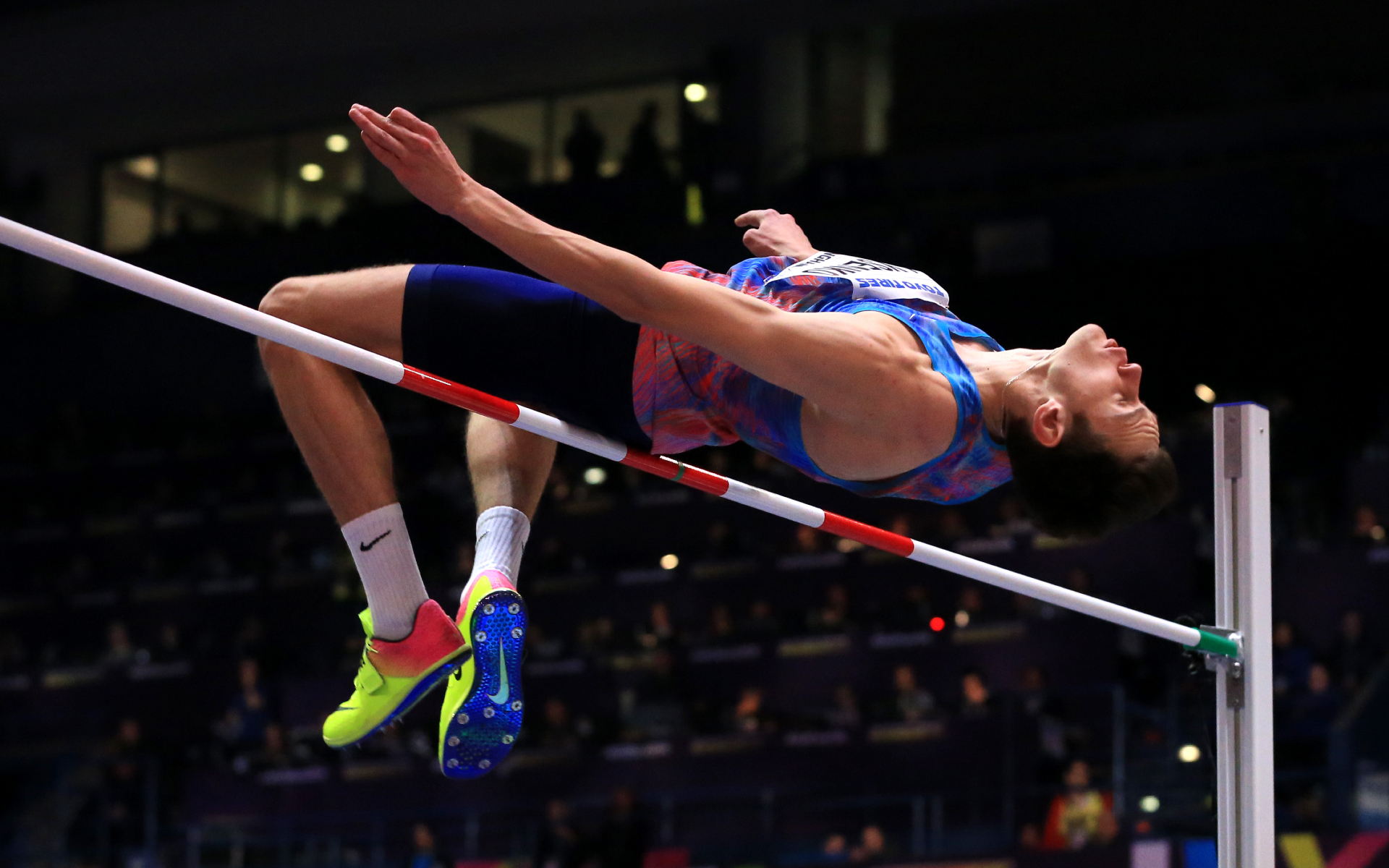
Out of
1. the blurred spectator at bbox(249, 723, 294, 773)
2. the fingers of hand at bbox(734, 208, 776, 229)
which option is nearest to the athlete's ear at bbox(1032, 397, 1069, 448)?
the fingers of hand at bbox(734, 208, 776, 229)

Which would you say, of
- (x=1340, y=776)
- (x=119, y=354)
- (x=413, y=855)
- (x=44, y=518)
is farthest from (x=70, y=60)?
(x=1340, y=776)

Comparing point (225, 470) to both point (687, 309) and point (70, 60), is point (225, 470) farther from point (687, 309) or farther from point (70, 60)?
point (687, 309)

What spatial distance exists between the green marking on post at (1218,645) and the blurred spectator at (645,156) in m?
10.2

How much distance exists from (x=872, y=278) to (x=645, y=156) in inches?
426

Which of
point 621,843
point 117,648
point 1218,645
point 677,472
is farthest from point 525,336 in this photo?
point 117,648

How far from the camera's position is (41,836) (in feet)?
32.3

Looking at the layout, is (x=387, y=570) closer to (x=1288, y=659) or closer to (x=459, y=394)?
(x=459, y=394)

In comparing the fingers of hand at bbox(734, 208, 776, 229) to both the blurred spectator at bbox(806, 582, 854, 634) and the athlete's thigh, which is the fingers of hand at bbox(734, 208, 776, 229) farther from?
the blurred spectator at bbox(806, 582, 854, 634)

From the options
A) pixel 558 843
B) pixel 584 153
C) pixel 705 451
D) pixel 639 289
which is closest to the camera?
pixel 639 289

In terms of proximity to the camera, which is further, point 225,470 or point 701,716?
point 225,470

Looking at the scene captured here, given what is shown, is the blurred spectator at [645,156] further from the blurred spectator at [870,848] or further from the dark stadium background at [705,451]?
the blurred spectator at [870,848]

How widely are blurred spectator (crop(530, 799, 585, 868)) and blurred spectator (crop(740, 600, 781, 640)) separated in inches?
65.2

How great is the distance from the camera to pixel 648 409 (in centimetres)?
251

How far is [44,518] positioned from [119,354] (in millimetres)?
2296
